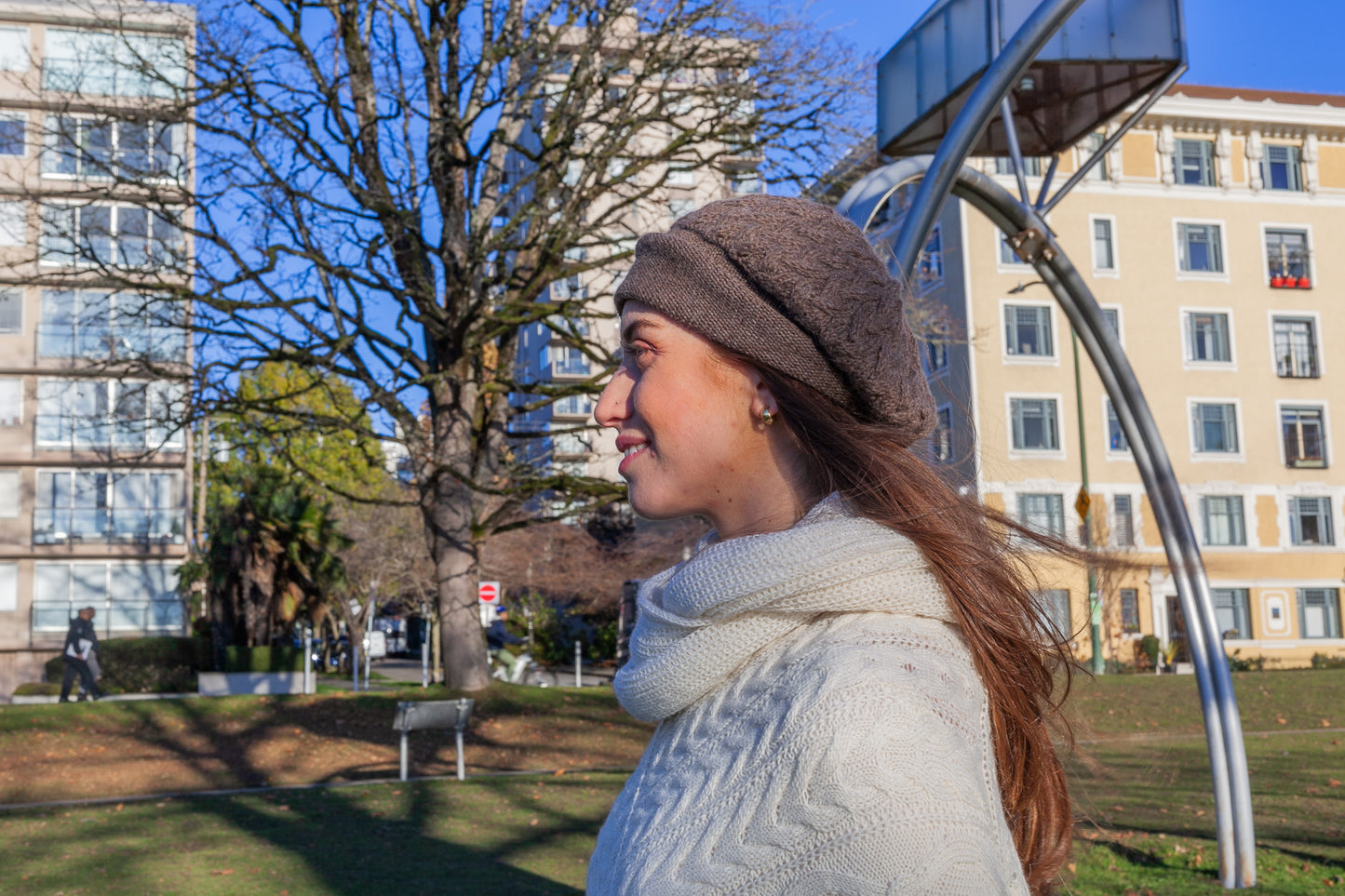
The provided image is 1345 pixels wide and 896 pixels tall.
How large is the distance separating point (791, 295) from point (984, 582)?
0.44 meters

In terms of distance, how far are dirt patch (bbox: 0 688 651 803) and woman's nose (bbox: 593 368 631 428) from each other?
44.1ft

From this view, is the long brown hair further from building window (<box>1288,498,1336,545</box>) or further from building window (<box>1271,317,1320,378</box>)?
building window (<box>1271,317,1320,378</box>)

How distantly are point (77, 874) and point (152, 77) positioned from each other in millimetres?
9976

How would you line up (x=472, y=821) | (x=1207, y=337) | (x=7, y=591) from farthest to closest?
(x=1207, y=337) → (x=7, y=591) → (x=472, y=821)

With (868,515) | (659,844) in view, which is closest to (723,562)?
(868,515)

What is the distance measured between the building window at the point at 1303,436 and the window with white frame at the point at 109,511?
3903cm

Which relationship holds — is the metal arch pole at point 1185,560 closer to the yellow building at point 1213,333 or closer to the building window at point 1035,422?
the yellow building at point 1213,333

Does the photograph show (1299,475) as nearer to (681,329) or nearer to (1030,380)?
(1030,380)

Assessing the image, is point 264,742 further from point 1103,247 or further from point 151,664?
point 1103,247

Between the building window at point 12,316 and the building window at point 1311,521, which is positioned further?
the building window at point 1311,521

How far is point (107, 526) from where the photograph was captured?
4128cm

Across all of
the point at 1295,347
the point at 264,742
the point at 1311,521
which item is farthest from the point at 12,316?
the point at 1311,521

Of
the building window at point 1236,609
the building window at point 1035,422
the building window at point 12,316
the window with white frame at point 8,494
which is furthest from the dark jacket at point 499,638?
the building window at point 1236,609

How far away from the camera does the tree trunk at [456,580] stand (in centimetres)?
1664
